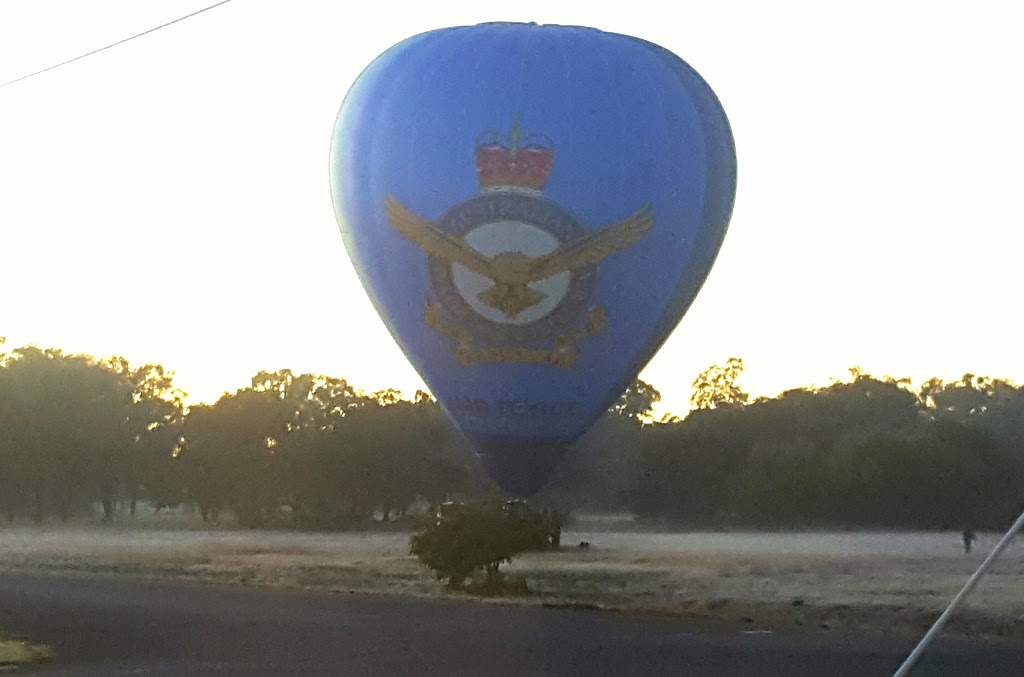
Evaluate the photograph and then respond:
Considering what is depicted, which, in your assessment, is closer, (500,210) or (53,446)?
(500,210)

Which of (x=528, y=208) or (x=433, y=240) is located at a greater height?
(x=528, y=208)

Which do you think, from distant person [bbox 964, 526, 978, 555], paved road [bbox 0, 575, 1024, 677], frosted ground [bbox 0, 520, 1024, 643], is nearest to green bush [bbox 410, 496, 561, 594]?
frosted ground [bbox 0, 520, 1024, 643]

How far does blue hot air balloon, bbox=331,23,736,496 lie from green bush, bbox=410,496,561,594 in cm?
490

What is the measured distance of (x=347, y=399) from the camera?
3550 centimetres

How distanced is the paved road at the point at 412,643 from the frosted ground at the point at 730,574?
150cm

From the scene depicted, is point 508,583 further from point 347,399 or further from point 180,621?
point 347,399

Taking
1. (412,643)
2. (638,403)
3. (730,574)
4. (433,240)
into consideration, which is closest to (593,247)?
(433,240)

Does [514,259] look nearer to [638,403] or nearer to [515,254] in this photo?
[515,254]

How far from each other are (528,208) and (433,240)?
42.6 inches

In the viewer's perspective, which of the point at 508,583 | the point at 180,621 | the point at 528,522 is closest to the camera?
the point at 180,621

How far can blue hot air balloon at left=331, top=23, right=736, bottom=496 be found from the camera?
1758 centimetres

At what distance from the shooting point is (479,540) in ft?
78.1

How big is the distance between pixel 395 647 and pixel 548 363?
3249mm

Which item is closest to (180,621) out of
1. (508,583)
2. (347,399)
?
(508,583)
